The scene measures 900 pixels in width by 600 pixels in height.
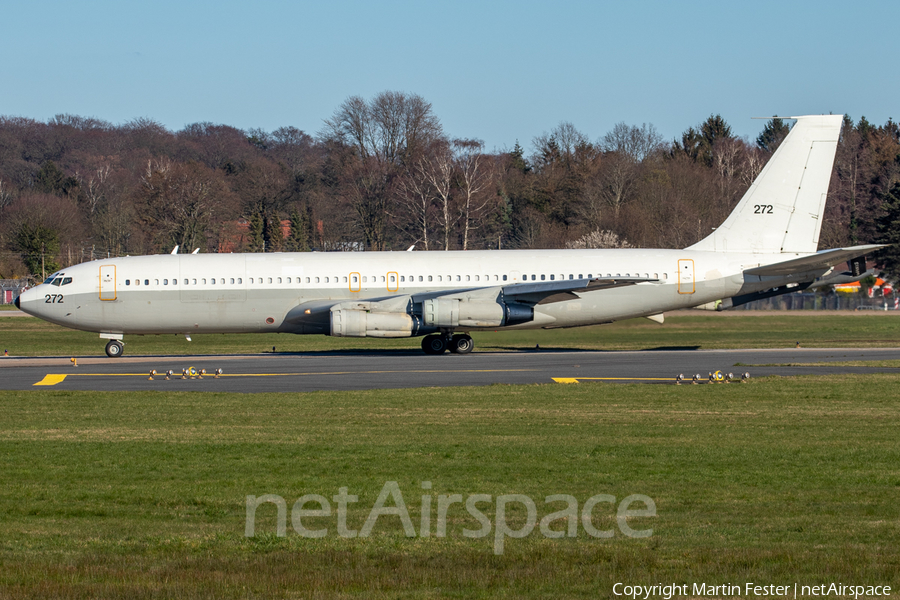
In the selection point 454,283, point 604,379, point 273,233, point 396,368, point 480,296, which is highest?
point 273,233

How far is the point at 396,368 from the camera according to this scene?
29.0m

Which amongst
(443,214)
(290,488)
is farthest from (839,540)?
(443,214)

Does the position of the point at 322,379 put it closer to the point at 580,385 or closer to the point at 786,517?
the point at 580,385

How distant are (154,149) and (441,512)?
15547 centimetres

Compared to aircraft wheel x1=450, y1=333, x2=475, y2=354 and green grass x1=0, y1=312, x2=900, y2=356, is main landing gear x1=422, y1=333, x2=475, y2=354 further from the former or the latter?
green grass x1=0, y1=312, x2=900, y2=356

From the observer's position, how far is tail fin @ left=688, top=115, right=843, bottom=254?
35.7 meters

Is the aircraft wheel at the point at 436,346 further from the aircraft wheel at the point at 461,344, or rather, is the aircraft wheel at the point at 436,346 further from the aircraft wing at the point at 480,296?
the aircraft wing at the point at 480,296

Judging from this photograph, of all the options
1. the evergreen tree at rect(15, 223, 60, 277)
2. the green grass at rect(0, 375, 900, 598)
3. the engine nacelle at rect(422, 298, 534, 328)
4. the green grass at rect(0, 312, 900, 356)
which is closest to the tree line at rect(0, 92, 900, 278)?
the evergreen tree at rect(15, 223, 60, 277)

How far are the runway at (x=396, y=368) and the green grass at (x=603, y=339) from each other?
2.42 meters

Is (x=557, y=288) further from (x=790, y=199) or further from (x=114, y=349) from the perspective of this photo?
(x=114, y=349)

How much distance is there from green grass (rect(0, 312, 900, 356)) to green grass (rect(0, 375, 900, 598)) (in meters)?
15.4

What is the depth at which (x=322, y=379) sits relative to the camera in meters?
25.6

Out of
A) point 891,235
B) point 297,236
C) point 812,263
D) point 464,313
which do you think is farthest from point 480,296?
point 297,236

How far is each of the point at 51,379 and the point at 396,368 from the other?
32.4 ft
